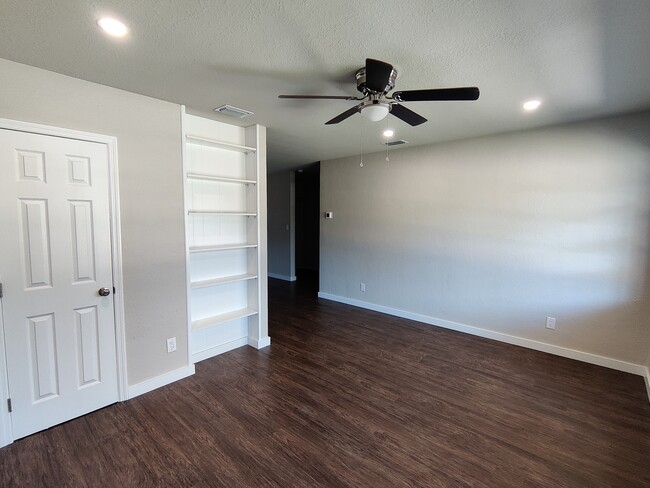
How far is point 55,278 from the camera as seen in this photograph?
87.3 inches

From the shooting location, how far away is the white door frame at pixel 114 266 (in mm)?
2049

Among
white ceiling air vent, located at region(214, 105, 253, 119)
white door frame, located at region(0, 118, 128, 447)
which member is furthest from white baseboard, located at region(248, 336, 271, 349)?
white ceiling air vent, located at region(214, 105, 253, 119)

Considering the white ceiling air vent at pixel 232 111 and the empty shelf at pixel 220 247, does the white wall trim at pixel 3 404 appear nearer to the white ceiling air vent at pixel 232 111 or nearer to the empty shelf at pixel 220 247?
the empty shelf at pixel 220 247

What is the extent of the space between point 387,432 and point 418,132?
311 cm

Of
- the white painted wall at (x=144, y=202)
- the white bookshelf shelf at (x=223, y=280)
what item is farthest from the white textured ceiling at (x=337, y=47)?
the white bookshelf shelf at (x=223, y=280)

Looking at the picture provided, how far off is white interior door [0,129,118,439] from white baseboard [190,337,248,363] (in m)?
0.82

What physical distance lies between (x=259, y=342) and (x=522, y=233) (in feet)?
10.8

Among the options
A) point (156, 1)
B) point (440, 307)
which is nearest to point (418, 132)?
point (440, 307)

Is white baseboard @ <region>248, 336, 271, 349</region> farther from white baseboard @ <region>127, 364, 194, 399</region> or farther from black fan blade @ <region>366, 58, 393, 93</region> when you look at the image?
black fan blade @ <region>366, 58, 393, 93</region>

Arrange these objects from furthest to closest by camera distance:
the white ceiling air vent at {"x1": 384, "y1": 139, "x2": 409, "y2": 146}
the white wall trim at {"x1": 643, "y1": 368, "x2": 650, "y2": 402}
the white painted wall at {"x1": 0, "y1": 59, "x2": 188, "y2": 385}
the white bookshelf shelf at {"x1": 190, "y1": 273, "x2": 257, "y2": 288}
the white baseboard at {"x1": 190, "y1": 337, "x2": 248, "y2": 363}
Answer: the white ceiling air vent at {"x1": 384, "y1": 139, "x2": 409, "y2": 146}
the white baseboard at {"x1": 190, "y1": 337, "x2": 248, "y2": 363}
the white bookshelf shelf at {"x1": 190, "y1": 273, "x2": 257, "y2": 288}
the white wall trim at {"x1": 643, "y1": 368, "x2": 650, "y2": 402}
the white painted wall at {"x1": 0, "y1": 59, "x2": 188, "y2": 385}

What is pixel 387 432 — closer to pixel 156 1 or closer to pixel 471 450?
pixel 471 450

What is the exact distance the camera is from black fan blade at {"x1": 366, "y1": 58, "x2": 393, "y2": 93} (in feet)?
5.44

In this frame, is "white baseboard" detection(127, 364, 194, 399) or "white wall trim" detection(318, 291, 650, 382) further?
"white wall trim" detection(318, 291, 650, 382)

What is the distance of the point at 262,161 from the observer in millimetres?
3539
